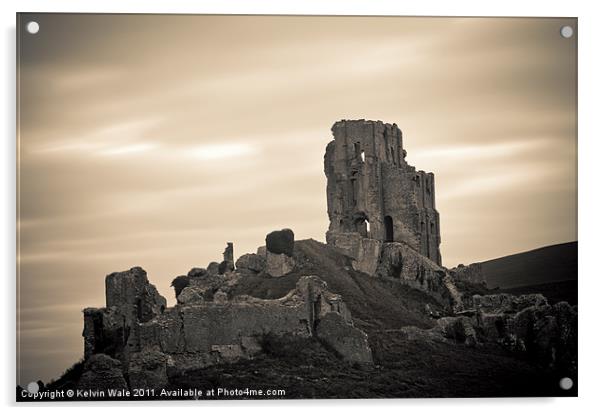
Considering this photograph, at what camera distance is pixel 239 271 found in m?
60.8

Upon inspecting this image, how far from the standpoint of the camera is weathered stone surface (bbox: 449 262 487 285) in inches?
2494

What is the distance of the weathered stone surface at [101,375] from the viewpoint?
4726 cm

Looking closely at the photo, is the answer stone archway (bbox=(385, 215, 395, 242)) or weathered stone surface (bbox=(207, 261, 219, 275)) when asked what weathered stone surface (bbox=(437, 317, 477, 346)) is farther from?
stone archway (bbox=(385, 215, 395, 242))

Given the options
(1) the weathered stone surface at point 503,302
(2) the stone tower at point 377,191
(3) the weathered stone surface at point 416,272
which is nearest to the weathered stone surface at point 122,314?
(1) the weathered stone surface at point 503,302

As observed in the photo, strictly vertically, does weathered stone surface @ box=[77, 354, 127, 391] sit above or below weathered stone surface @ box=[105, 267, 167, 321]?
below

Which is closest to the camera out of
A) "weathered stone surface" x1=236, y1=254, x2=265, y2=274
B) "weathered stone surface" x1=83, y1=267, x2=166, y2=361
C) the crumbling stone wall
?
the crumbling stone wall

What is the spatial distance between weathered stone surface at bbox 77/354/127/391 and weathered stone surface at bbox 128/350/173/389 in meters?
0.41

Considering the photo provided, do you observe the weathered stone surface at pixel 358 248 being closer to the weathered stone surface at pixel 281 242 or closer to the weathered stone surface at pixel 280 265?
the weathered stone surface at pixel 280 265

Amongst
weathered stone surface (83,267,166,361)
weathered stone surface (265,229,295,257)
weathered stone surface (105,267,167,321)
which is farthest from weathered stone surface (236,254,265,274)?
weathered stone surface (105,267,167,321)

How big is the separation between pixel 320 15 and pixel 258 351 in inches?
447

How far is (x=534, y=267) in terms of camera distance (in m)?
53.5

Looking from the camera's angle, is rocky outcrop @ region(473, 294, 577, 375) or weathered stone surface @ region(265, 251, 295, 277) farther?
weathered stone surface @ region(265, 251, 295, 277)

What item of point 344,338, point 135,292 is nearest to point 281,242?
point 344,338

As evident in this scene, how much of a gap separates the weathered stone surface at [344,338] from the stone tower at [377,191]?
1455cm
